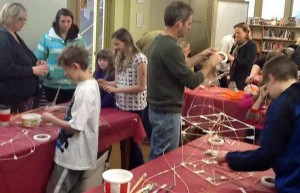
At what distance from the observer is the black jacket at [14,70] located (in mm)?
2535

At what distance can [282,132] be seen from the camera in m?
1.30

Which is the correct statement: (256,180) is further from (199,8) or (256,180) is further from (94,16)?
(199,8)

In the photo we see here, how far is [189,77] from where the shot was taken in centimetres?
209

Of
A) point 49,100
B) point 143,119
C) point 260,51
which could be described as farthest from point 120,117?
point 260,51

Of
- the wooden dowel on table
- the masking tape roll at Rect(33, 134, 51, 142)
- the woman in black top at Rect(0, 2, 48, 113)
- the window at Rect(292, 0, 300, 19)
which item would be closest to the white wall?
the woman in black top at Rect(0, 2, 48, 113)

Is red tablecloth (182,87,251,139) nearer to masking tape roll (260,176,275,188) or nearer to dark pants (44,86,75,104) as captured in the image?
dark pants (44,86,75,104)

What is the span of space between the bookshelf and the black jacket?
254 inches

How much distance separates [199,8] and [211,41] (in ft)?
2.53

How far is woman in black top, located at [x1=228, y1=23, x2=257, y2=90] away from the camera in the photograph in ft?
14.0

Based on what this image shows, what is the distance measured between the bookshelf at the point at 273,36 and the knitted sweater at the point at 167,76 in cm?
646

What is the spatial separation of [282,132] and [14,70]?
76.5 inches

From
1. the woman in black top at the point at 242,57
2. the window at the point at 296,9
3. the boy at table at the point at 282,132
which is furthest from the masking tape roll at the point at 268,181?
the window at the point at 296,9

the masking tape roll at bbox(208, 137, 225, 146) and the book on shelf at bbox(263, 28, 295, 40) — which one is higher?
the book on shelf at bbox(263, 28, 295, 40)

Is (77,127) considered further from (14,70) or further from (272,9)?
(272,9)
